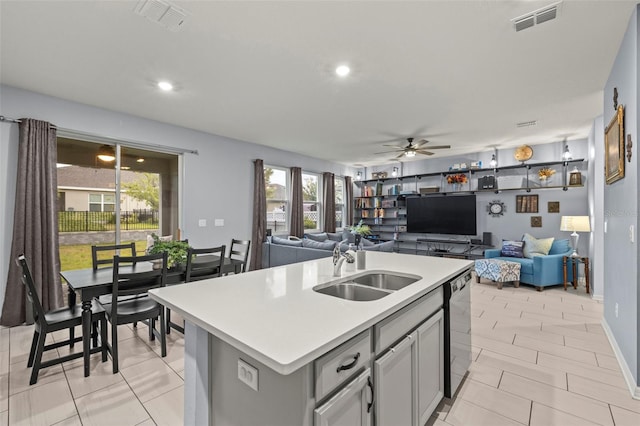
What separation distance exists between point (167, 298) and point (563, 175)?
7231mm

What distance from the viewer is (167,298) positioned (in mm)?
1509

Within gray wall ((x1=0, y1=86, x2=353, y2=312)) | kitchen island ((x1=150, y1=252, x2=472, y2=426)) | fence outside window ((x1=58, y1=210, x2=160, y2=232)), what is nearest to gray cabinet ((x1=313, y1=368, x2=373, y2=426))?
kitchen island ((x1=150, y1=252, x2=472, y2=426))

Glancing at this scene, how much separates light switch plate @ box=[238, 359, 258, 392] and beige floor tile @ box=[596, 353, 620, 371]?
311cm

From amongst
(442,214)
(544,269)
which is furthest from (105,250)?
(442,214)

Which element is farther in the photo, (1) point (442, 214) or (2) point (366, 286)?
(1) point (442, 214)

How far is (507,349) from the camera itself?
9.48 feet

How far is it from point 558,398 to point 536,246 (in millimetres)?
4246

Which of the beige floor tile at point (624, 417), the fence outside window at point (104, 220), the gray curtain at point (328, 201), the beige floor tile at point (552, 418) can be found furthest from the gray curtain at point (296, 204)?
the beige floor tile at point (624, 417)

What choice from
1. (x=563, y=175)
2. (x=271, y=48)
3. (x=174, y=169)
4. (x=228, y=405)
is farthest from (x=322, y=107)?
(x=563, y=175)

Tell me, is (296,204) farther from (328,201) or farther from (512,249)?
(512,249)

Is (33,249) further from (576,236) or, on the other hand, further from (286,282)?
(576,236)

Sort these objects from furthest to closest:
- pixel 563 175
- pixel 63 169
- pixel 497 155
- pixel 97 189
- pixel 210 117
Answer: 1. pixel 497 155
2. pixel 563 175
3. pixel 210 117
4. pixel 97 189
5. pixel 63 169

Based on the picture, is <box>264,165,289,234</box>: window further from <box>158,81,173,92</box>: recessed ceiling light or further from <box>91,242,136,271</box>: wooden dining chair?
<box>91,242,136,271</box>: wooden dining chair

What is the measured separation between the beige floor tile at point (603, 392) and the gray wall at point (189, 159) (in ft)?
15.4
